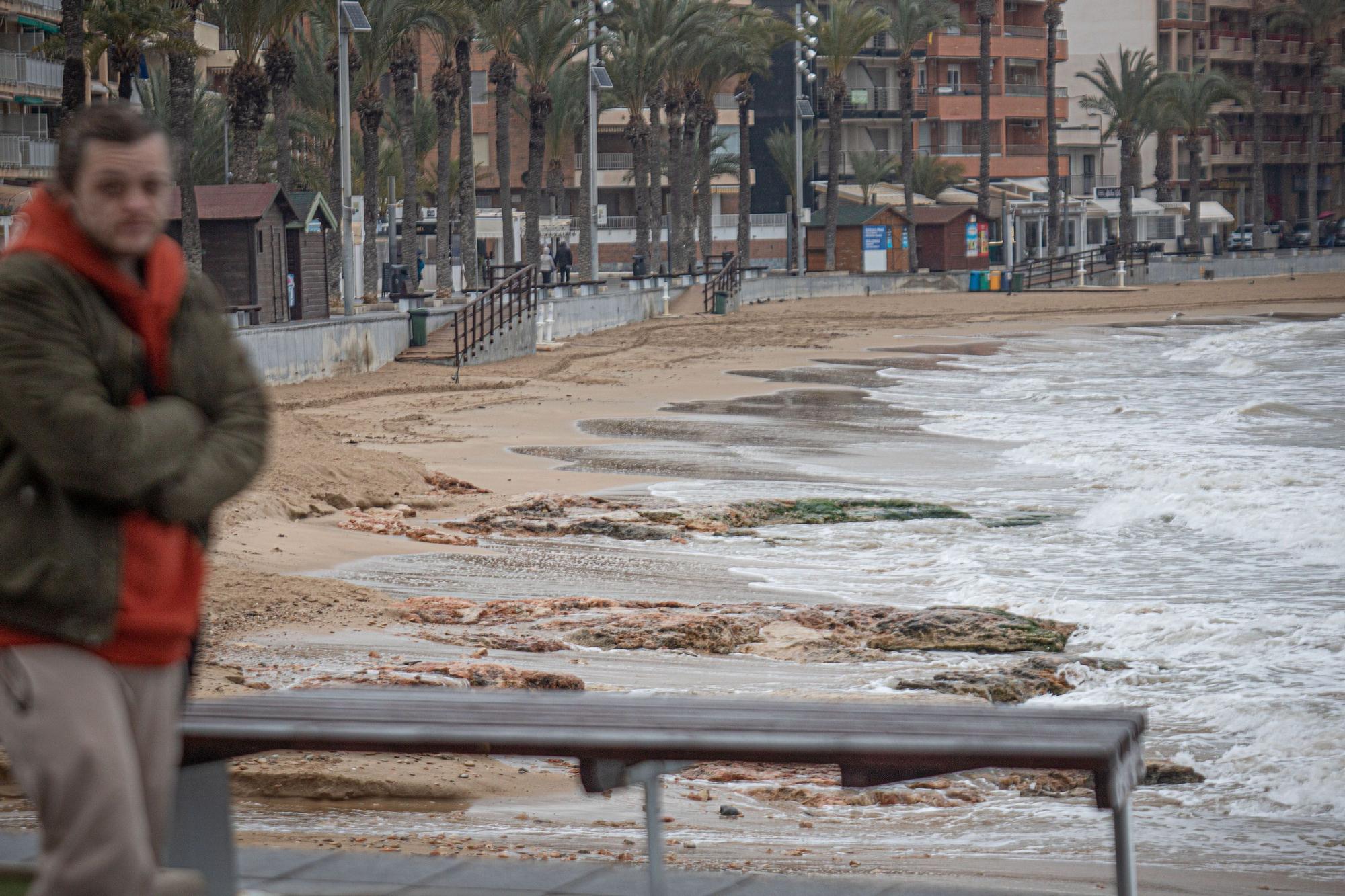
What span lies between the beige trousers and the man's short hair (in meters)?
0.73

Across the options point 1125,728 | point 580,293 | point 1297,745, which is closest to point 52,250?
point 1125,728

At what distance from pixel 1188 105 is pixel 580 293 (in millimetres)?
51036

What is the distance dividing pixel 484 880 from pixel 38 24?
5051 cm

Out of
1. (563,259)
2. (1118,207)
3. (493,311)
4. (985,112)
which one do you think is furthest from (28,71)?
(1118,207)

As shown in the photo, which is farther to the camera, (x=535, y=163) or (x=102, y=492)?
(x=535, y=163)

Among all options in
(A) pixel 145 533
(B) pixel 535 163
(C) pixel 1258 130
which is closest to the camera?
(A) pixel 145 533

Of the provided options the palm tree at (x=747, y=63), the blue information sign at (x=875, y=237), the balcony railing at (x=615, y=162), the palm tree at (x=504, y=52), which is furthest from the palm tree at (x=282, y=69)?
the balcony railing at (x=615, y=162)

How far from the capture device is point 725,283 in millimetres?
50500

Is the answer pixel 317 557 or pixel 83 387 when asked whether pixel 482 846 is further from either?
pixel 317 557

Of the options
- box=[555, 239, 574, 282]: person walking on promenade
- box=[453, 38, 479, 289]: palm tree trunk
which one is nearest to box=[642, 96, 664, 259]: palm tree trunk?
box=[555, 239, 574, 282]: person walking on promenade

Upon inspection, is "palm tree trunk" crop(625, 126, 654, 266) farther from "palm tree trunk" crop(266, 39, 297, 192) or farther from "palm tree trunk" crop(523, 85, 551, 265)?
"palm tree trunk" crop(266, 39, 297, 192)

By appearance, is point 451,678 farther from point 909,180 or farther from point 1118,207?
point 1118,207

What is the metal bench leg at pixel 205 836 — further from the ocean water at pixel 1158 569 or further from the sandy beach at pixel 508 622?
the ocean water at pixel 1158 569

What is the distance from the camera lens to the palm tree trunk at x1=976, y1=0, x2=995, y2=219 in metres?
72.4
